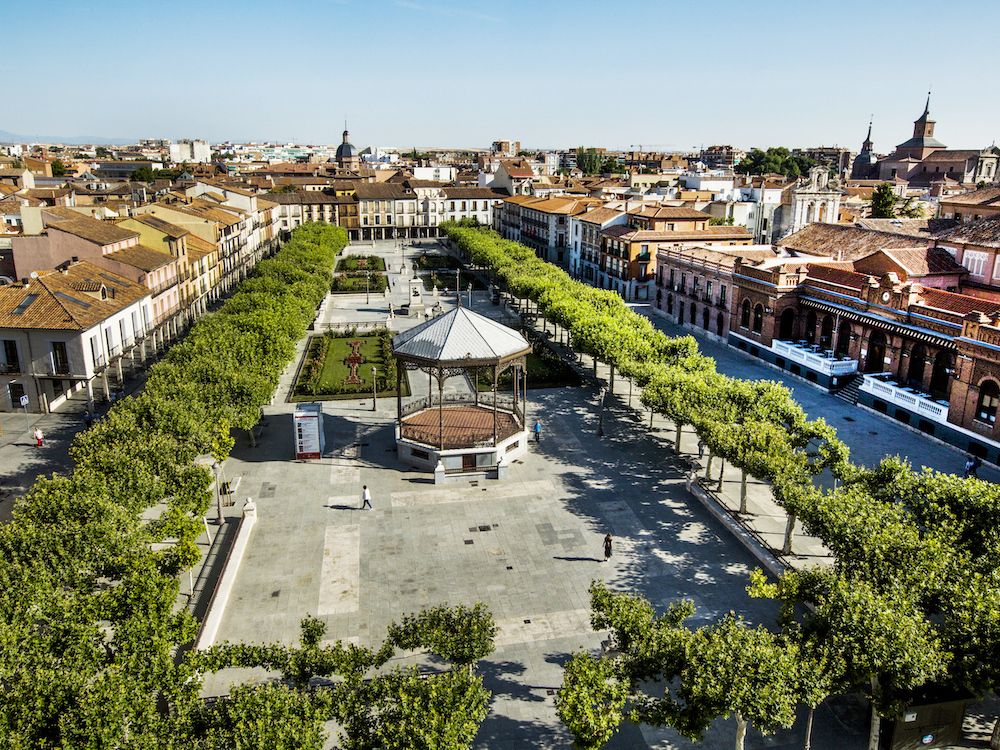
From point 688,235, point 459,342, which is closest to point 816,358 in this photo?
point 459,342

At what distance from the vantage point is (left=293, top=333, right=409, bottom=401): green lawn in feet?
186

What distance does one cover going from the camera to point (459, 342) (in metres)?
42.4

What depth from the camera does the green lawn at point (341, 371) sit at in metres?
56.7

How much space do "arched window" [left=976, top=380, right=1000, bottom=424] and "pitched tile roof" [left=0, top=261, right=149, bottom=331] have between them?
5956cm

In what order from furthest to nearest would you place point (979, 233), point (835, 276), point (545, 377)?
point (545, 377) → point (979, 233) → point (835, 276)

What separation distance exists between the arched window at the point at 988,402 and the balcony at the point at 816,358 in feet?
40.2

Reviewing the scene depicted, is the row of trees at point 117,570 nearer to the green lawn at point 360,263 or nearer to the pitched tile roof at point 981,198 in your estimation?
the pitched tile roof at point 981,198

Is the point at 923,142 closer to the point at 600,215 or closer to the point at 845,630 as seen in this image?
the point at 600,215

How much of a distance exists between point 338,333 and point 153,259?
19253mm

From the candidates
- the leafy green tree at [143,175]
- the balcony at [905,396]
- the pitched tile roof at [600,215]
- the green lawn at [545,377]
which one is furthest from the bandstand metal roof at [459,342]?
the leafy green tree at [143,175]

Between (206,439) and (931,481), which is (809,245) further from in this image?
(206,439)

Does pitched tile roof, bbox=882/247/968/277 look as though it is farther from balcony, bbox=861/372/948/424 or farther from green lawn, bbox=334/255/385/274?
green lawn, bbox=334/255/385/274

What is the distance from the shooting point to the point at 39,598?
2164 centimetres

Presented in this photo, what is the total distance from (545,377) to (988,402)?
31661 millimetres
